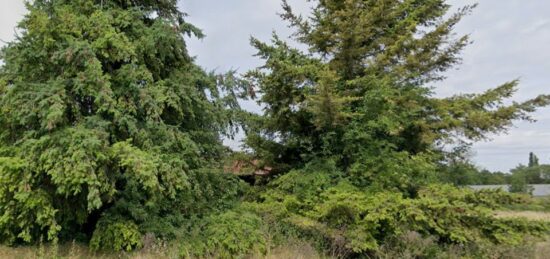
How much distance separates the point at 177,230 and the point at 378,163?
13.6 ft

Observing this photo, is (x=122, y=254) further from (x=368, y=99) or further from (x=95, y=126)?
(x=368, y=99)

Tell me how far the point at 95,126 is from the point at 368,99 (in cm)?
514

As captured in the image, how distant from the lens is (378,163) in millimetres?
6934

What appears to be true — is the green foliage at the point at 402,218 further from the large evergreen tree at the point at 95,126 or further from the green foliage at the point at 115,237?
the green foliage at the point at 115,237

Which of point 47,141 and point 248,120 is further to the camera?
point 248,120

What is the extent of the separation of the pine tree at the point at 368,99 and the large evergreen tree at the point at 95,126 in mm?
1587

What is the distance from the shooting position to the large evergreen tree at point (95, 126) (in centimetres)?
575

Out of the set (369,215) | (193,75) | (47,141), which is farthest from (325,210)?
(47,141)

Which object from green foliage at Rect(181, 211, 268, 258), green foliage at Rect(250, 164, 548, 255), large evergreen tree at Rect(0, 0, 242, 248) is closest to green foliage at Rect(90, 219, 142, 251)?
large evergreen tree at Rect(0, 0, 242, 248)

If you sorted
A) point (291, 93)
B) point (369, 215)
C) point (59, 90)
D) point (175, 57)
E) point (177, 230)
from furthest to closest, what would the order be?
point (175, 57) → point (291, 93) → point (177, 230) → point (59, 90) → point (369, 215)

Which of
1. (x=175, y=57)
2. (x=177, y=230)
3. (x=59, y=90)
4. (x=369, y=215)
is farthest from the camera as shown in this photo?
(x=175, y=57)

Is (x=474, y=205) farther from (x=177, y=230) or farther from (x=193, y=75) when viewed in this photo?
(x=193, y=75)

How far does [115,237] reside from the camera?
6348mm

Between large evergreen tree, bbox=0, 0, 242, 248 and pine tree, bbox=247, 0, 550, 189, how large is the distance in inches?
62.5
